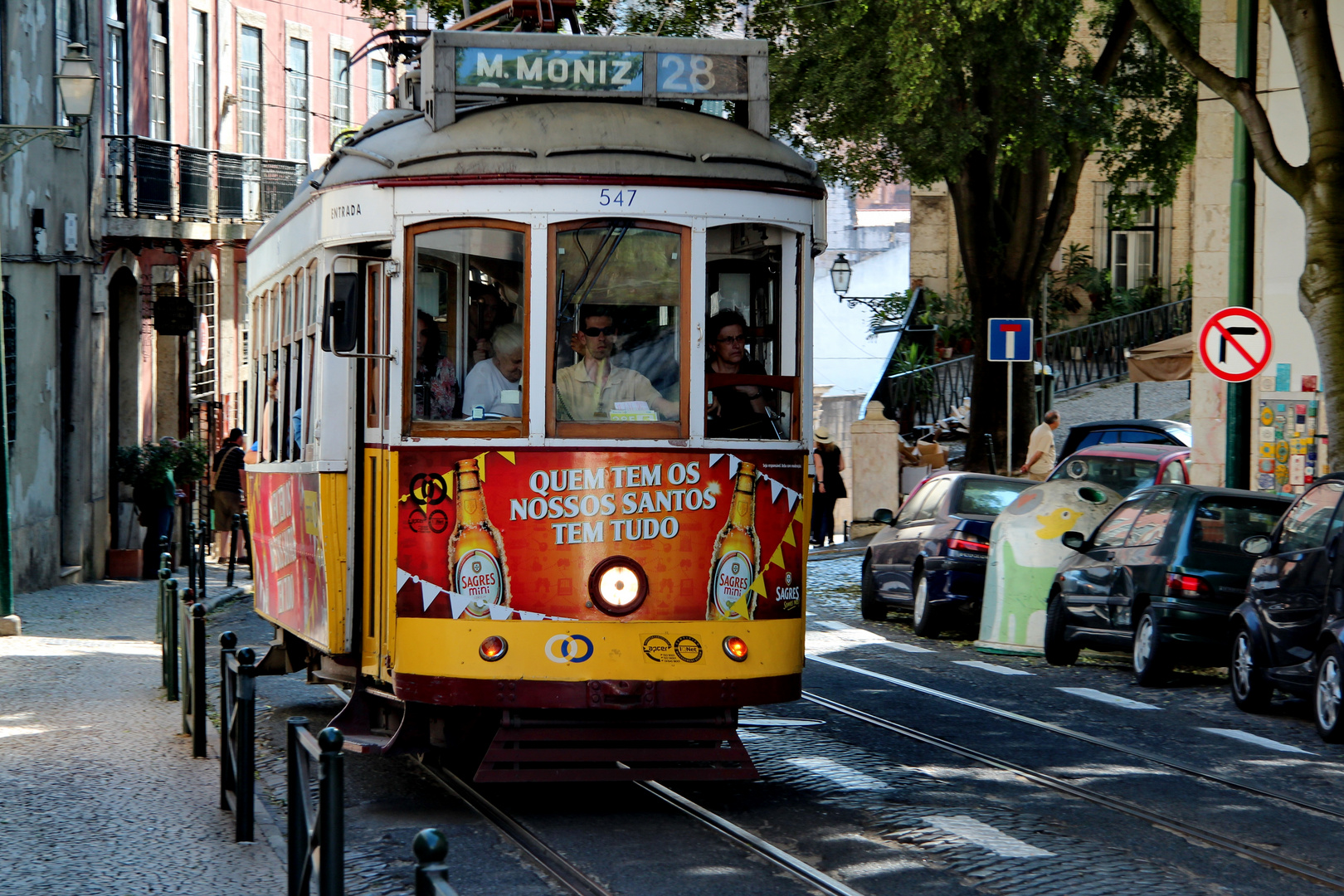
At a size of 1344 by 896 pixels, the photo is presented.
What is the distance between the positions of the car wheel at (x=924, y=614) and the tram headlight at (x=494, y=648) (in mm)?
10015

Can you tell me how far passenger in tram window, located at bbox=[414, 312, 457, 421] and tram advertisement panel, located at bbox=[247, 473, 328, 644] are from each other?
3.97 ft

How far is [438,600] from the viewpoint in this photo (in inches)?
347

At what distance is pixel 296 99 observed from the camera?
118 ft

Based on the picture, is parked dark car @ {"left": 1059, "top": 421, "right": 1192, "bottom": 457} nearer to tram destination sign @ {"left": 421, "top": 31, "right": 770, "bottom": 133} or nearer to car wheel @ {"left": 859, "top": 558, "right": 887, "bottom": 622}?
car wheel @ {"left": 859, "top": 558, "right": 887, "bottom": 622}

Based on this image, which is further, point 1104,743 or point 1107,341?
point 1107,341

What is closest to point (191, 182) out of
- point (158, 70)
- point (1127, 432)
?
point (158, 70)

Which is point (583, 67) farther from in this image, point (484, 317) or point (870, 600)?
point (870, 600)

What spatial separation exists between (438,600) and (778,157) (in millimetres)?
2636

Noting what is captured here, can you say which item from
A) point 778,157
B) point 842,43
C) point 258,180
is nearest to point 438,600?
point 778,157

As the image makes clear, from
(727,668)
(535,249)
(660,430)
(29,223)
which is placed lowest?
(727,668)

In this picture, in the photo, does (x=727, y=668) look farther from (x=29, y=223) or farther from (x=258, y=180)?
(x=258, y=180)

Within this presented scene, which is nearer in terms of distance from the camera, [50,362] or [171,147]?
[50,362]

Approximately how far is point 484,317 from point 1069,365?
30.4m

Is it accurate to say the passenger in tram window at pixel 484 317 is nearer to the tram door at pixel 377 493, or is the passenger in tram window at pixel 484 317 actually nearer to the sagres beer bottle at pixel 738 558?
the tram door at pixel 377 493
